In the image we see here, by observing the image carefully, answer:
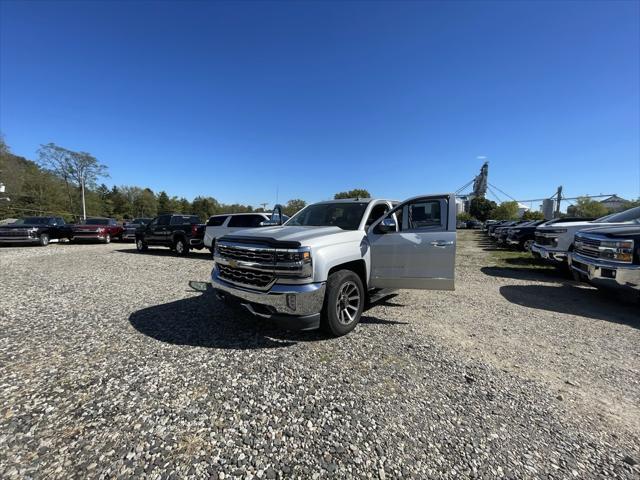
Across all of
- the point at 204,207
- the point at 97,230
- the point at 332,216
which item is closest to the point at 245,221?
the point at 332,216

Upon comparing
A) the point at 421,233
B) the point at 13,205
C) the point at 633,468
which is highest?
the point at 13,205

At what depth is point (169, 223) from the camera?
13.7 metres

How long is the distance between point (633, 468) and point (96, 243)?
2337 centimetres

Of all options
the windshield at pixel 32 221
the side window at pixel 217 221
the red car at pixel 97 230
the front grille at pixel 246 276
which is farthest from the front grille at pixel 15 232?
the front grille at pixel 246 276

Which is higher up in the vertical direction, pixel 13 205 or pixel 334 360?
pixel 13 205

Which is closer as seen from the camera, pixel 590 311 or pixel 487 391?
pixel 487 391

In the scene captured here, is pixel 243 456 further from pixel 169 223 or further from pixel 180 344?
pixel 169 223

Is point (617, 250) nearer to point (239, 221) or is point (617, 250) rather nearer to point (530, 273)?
point (530, 273)

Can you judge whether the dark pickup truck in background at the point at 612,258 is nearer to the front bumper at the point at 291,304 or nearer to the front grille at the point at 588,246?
the front grille at the point at 588,246

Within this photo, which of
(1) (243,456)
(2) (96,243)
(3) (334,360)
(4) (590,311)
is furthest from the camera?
(2) (96,243)

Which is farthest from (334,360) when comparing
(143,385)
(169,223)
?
(169,223)

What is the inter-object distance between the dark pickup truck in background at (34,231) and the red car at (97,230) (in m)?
0.70

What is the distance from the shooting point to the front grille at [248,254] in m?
3.62

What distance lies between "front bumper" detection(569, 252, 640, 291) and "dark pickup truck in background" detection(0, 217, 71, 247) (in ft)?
73.2
